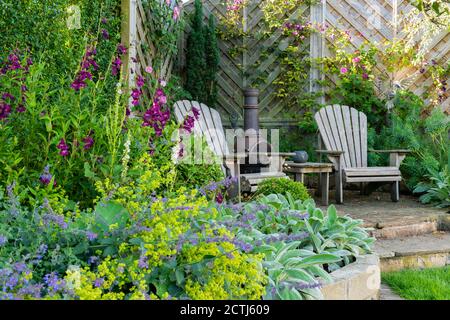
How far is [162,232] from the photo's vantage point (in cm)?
170

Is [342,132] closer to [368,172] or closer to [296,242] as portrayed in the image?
[368,172]

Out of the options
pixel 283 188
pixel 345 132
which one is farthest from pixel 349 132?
pixel 283 188

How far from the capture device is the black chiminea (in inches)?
186

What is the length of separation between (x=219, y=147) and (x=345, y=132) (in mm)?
1516

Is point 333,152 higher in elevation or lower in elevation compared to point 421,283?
higher

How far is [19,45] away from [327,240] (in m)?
2.27

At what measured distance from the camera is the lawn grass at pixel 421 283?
2.67 meters

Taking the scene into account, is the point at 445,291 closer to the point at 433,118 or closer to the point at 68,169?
the point at 68,169

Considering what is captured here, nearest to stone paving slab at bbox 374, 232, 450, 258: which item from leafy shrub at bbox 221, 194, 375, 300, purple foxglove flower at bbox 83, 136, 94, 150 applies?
leafy shrub at bbox 221, 194, 375, 300

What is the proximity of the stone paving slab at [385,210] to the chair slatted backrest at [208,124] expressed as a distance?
3.31 feet

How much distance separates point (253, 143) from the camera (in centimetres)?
499

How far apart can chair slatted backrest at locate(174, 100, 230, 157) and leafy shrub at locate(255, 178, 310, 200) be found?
0.69 metres

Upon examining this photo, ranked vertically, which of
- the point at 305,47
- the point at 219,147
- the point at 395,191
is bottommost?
the point at 395,191

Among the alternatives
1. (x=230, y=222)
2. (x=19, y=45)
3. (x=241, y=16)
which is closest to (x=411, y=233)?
(x=230, y=222)
